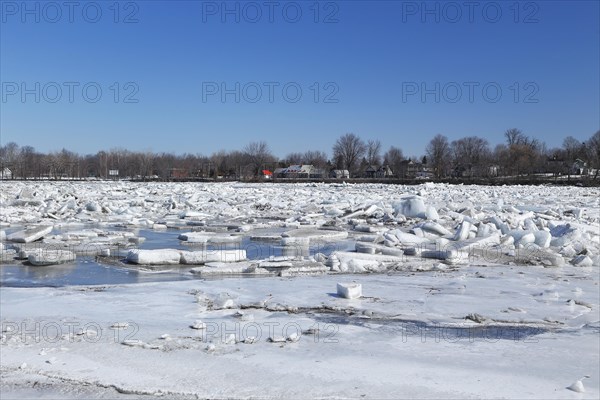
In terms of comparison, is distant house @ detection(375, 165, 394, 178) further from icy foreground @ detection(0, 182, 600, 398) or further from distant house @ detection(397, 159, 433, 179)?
icy foreground @ detection(0, 182, 600, 398)

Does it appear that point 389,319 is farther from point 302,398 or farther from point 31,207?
point 31,207

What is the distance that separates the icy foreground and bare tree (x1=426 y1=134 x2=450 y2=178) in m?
78.2

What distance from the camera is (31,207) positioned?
749 inches

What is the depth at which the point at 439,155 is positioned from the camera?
87938 millimetres

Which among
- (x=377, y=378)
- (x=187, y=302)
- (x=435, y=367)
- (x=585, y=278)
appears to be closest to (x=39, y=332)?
(x=187, y=302)

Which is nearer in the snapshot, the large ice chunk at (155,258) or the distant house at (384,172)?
the large ice chunk at (155,258)

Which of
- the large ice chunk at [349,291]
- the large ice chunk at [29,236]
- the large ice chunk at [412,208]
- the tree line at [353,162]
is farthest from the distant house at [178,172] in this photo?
the large ice chunk at [349,291]

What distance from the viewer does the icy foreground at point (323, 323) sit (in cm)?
366

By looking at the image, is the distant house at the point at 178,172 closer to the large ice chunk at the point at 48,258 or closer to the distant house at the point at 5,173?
the distant house at the point at 5,173

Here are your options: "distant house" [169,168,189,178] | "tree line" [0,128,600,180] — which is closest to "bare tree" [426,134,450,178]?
"tree line" [0,128,600,180]

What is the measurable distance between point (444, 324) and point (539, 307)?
4.49 feet

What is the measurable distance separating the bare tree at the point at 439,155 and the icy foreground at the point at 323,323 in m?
78.2

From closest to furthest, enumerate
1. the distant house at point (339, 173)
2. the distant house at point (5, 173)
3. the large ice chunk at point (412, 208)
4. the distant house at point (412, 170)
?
the large ice chunk at point (412, 208) → the distant house at point (5, 173) → the distant house at point (412, 170) → the distant house at point (339, 173)

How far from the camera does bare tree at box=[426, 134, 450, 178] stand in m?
86.8
